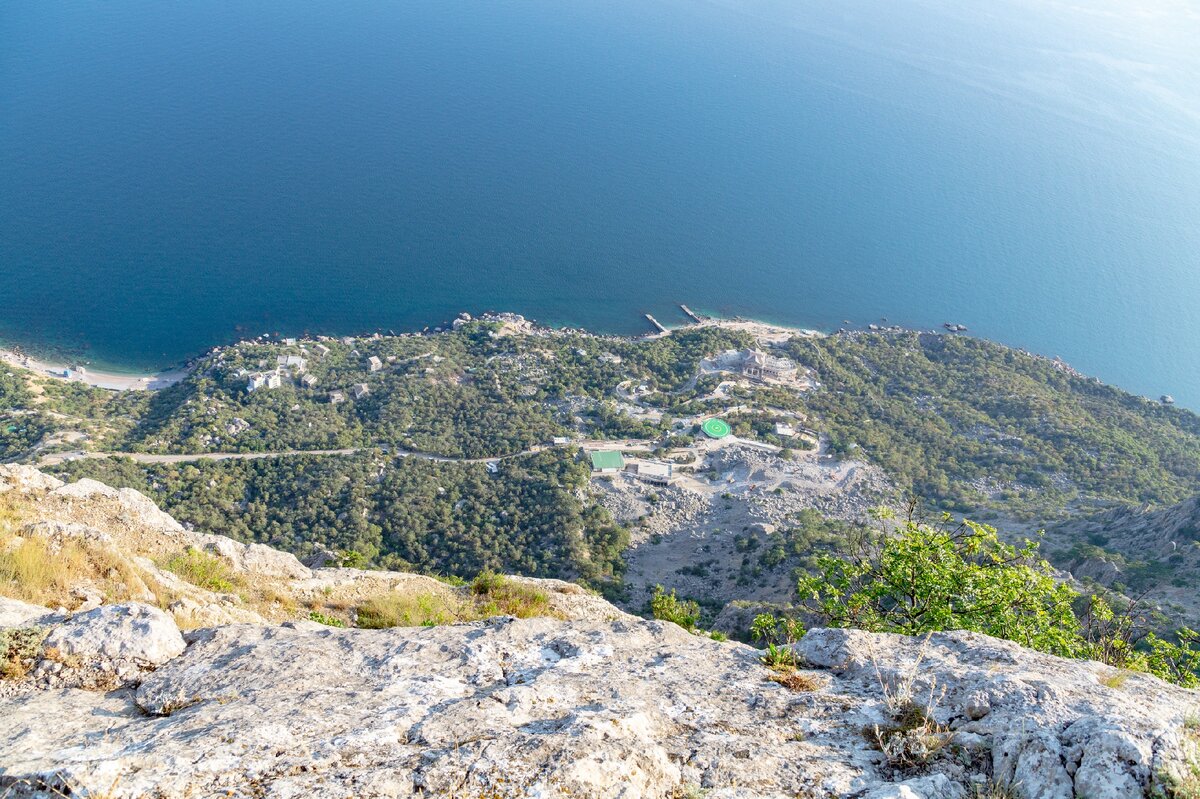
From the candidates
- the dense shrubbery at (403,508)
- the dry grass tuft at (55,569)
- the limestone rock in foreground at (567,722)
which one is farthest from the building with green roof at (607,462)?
the limestone rock in foreground at (567,722)

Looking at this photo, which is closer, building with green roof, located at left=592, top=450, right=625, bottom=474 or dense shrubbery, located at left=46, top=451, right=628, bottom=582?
dense shrubbery, located at left=46, top=451, right=628, bottom=582

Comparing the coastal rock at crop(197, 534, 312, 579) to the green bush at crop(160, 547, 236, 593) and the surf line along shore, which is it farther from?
the surf line along shore

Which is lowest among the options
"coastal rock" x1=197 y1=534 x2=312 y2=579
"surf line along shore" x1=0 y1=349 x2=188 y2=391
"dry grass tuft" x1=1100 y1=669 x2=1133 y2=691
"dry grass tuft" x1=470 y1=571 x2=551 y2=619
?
"surf line along shore" x1=0 y1=349 x2=188 y2=391

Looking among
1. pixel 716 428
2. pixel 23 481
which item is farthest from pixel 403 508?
pixel 23 481

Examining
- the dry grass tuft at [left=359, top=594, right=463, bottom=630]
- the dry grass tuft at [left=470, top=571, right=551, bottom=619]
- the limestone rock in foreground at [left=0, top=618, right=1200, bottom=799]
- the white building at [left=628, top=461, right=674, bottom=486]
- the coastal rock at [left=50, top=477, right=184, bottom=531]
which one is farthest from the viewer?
the white building at [left=628, top=461, right=674, bottom=486]

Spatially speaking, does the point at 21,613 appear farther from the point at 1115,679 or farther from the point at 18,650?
the point at 1115,679

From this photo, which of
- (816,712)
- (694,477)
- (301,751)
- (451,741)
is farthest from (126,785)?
(694,477)

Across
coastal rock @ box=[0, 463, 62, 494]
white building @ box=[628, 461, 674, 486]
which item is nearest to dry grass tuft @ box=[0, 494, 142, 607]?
coastal rock @ box=[0, 463, 62, 494]
